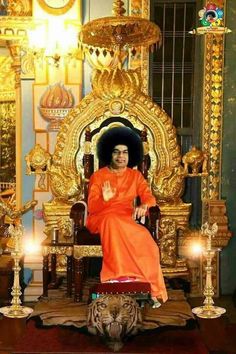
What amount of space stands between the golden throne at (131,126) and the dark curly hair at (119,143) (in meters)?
0.30

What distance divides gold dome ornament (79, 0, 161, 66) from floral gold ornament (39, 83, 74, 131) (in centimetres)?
56

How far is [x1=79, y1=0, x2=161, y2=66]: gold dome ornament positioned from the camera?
21.4 ft

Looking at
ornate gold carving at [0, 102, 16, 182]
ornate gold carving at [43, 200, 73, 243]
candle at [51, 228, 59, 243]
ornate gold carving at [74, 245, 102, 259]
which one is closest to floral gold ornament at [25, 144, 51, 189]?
ornate gold carving at [43, 200, 73, 243]

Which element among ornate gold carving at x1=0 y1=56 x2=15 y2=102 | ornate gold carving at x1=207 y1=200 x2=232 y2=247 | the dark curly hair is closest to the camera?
the dark curly hair

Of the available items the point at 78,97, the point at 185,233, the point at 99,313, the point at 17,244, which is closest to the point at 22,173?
the point at 78,97

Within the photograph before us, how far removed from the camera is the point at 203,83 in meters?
7.52

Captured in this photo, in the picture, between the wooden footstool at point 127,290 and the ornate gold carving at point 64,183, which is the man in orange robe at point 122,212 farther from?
the ornate gold carving at point 64,183

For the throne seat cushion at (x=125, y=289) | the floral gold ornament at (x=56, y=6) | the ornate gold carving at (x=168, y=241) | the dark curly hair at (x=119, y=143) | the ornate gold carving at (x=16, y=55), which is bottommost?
the throne seat cushion at (x=125, y=289)

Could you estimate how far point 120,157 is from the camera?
21.5 ft

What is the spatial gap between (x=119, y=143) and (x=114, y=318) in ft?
7.83

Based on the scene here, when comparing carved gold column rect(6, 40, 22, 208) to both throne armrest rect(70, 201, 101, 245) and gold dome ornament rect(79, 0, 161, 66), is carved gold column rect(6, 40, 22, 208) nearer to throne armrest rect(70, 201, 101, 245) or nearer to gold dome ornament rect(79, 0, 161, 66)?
gold dome ornament rect(79, 0, 161, 66)

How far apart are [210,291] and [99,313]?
5.33ft

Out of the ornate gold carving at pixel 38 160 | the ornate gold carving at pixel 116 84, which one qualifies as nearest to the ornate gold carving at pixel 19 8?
the ornate gold carving at pixel 116 84

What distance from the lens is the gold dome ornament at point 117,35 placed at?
21.4 feet
